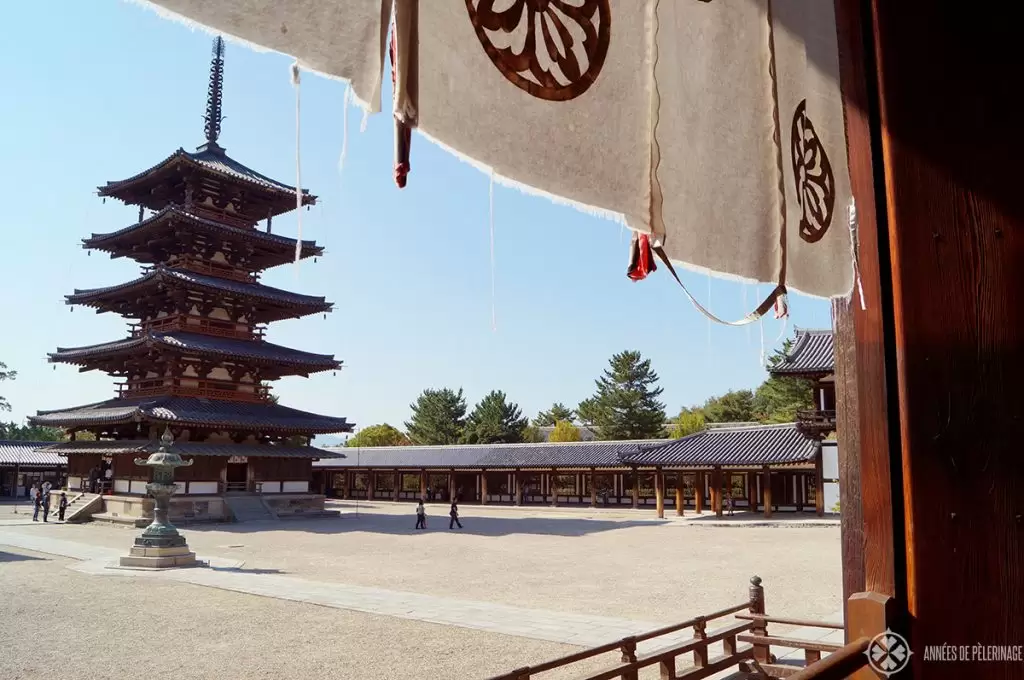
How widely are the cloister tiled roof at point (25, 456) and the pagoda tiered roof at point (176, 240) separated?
13021mm

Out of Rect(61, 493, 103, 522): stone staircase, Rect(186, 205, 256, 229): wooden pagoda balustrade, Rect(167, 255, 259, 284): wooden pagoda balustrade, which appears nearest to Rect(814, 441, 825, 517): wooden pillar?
Rect(167, 255, 259, 284): wooden pagoda balustrade

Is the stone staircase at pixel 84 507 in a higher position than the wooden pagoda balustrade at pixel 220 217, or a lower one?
lower

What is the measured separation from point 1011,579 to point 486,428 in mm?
46869

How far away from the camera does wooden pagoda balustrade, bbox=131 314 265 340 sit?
23734 mm

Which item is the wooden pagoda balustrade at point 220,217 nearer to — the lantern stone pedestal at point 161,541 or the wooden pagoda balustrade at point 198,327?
the wooden pagoda balustrade at point 198,327

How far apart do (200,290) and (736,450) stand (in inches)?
761

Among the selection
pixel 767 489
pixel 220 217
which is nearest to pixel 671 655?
pixel 767 489

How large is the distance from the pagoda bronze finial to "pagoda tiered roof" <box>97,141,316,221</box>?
100 centimetres

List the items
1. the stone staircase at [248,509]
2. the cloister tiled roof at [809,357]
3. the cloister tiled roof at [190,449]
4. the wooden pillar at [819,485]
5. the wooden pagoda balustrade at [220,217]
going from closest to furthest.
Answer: the cloister tiled roof at [190,449] < the stone staircase at [248,509] < the wooden pillar at [819,485] < the cloister tiled roof at [809,357] < the wooden pagoda balustrade at [220,217]

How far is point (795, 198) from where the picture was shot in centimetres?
278

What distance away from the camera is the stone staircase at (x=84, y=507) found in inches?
886

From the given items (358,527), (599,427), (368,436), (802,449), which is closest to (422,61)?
(358,527)

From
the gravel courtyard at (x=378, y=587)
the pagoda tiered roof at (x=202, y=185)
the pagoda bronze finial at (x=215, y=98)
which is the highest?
the pagoda bronze finial at (x=215, y=98)

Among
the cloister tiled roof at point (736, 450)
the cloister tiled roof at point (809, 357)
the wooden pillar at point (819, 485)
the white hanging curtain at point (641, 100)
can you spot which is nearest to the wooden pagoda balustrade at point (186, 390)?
the cloister tiled roof at point (736, 450)
